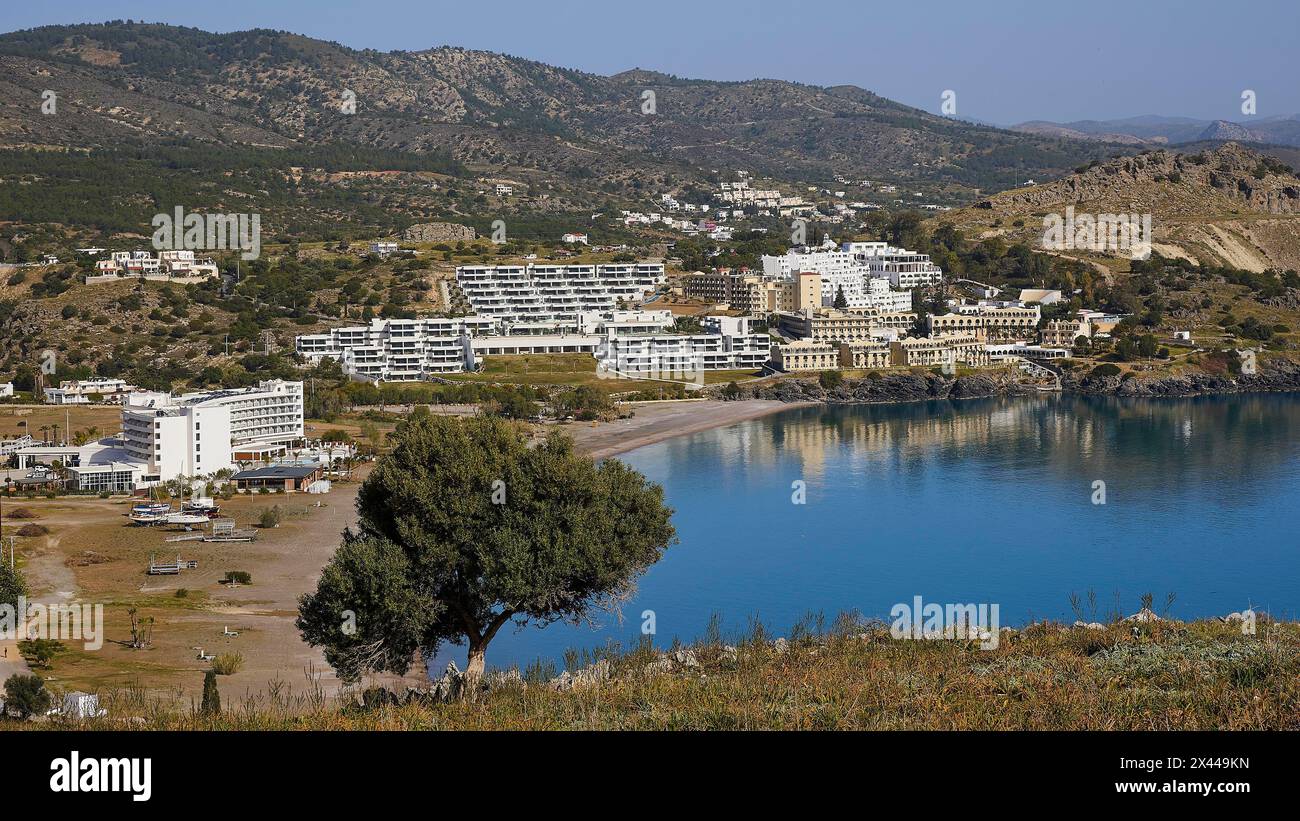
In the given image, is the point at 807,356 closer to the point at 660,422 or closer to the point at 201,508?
the point at 660,422

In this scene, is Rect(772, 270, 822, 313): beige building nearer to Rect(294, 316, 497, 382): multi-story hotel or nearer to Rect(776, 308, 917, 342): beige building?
Rect(776, 308, 917, 342): beige building

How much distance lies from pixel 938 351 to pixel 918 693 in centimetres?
4924

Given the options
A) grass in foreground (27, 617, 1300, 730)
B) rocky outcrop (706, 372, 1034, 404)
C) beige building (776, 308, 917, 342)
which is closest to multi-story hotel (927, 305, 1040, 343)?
beige building (776, 308, 917, 342)

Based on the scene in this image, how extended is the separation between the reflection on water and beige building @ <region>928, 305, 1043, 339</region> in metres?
8.71

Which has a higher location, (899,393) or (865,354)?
(865,354)

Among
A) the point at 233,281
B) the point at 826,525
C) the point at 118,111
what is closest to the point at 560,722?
the point at 826,525

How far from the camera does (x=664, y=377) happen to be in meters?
55.1

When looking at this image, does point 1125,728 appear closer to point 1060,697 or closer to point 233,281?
point 1060,697

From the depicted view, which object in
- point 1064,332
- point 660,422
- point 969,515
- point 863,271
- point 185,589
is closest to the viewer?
point 185,589

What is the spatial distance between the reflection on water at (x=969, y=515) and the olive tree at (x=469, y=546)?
5.35m

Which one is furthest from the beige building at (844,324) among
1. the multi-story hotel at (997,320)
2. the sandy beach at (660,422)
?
the sandy beach at (660,422)

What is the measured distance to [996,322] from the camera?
6150 cm

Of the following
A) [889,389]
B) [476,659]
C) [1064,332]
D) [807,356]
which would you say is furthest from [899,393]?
[476,659]
